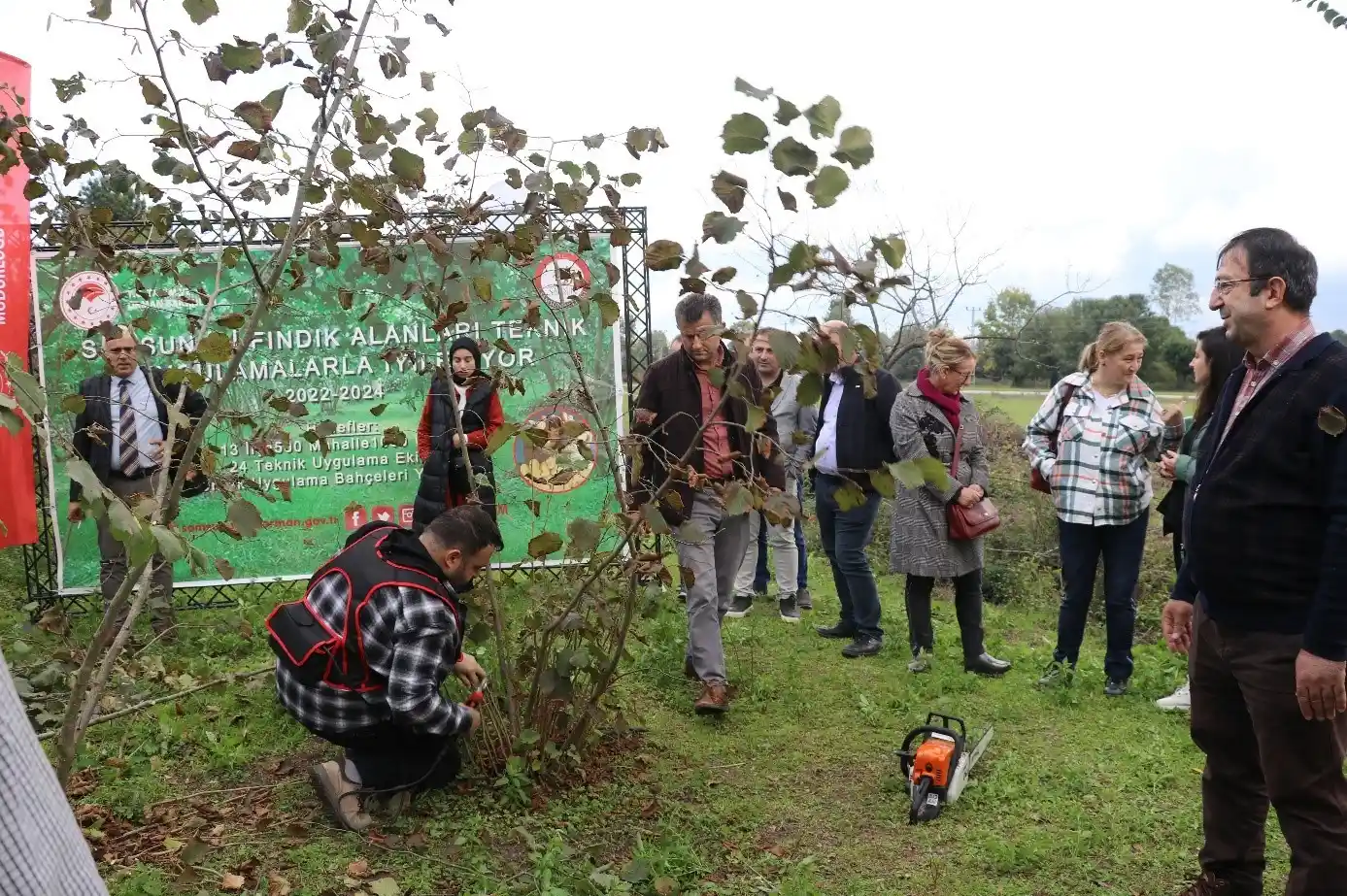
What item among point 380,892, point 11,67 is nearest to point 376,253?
point 380,892

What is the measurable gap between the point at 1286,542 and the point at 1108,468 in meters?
2.26

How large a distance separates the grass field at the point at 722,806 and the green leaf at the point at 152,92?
1.73m

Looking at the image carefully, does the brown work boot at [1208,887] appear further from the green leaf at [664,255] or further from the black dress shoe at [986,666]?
the green leaf at [664,255]

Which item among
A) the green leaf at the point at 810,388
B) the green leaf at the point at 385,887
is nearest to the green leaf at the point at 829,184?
the green leaf at the point at 810,388

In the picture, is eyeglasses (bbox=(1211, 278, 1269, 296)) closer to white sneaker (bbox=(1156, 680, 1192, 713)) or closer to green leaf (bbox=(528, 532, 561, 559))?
green leaf (bbox=(528, 532, 561, 559))

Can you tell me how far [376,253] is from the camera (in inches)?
133

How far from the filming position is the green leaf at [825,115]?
2277mm

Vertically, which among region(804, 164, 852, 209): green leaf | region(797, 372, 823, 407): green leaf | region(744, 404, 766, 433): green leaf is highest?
region(804, 164, 852, 209): green leaf

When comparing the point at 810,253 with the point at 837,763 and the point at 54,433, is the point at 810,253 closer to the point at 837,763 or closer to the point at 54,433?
the point at 54,433

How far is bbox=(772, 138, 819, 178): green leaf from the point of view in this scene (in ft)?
7.63

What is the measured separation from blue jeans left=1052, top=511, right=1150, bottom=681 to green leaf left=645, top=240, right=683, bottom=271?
2.99 m

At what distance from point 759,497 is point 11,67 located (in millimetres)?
4590

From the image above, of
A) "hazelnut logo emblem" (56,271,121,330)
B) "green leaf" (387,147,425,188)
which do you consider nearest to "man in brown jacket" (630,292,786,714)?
"green leaf" (387,147,425,188)

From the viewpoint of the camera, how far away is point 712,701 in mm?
4516
